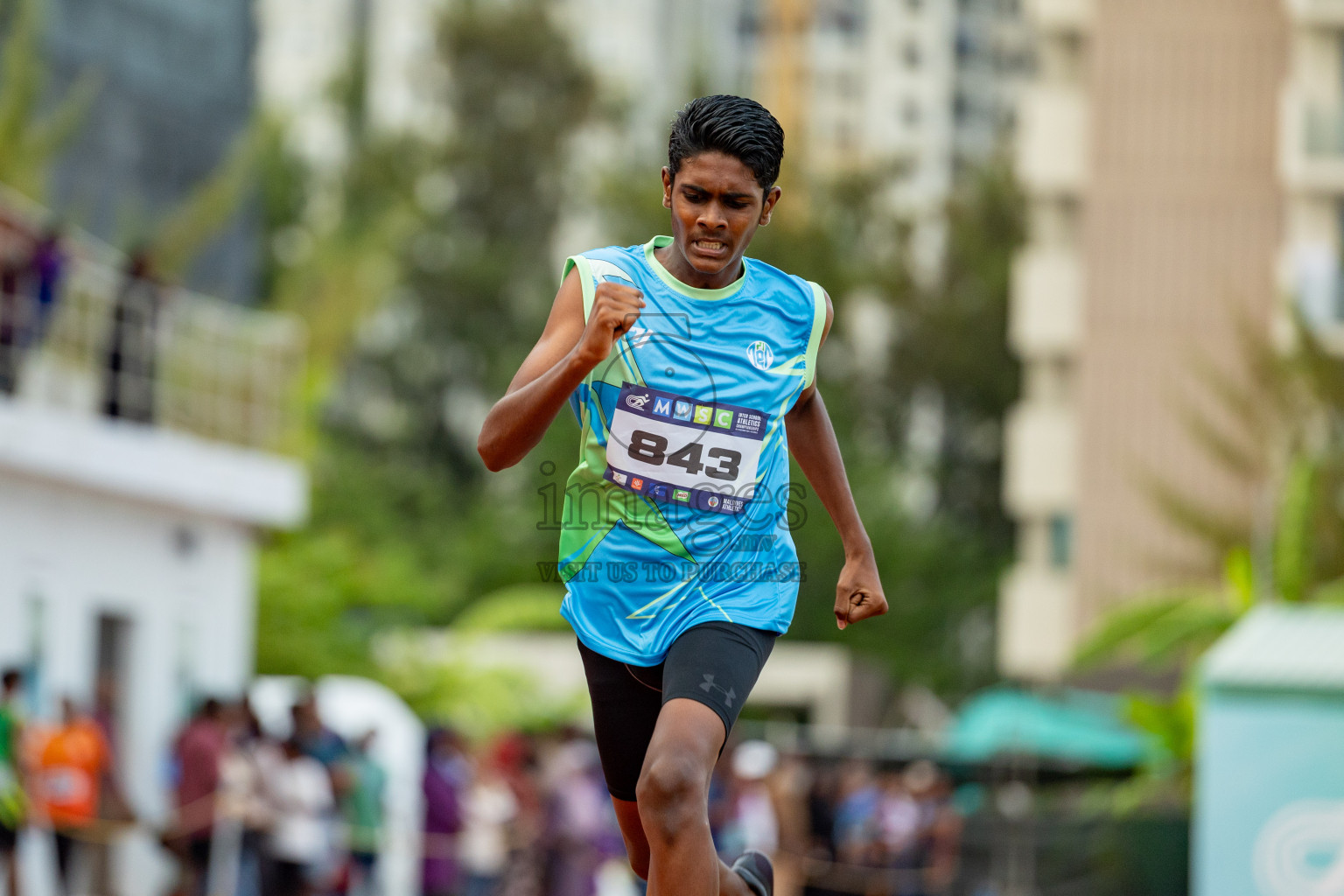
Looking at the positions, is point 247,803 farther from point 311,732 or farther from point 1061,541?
point 1061,541

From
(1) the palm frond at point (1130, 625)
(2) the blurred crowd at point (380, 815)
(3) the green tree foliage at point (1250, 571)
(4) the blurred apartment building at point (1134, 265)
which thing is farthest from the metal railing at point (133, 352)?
(4) the blurred apartment building at point (1134, 265)

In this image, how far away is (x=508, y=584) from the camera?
46.5m

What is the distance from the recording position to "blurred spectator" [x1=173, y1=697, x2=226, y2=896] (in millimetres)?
14344

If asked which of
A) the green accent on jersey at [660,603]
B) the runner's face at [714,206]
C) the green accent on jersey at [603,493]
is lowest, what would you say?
the green accent on jersey at [660,603]

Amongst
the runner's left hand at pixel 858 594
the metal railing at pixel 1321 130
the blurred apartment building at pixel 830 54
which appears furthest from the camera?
the blurred apartment building at pixel 830 54

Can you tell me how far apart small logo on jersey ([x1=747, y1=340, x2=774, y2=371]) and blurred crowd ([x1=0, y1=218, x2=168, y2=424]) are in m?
11.9

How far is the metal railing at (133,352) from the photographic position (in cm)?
1647

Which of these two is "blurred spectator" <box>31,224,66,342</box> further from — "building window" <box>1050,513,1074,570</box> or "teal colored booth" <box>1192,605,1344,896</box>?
"building window" <box>1050,513,1074,570</box>

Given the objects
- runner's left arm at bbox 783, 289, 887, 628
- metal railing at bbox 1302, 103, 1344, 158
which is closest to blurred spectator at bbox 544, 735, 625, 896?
runner's left arm at bbox 783, 289, 887, 628

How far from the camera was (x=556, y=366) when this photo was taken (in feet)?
15.5

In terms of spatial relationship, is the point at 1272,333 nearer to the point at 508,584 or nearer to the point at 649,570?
the point at 508,584

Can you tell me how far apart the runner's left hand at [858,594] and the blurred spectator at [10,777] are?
8.21 meters

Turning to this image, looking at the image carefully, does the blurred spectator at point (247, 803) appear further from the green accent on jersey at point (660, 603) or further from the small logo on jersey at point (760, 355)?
the small logo on jersey at point (760, 355)

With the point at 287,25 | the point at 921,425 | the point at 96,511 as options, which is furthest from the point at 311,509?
the point at 287,25
